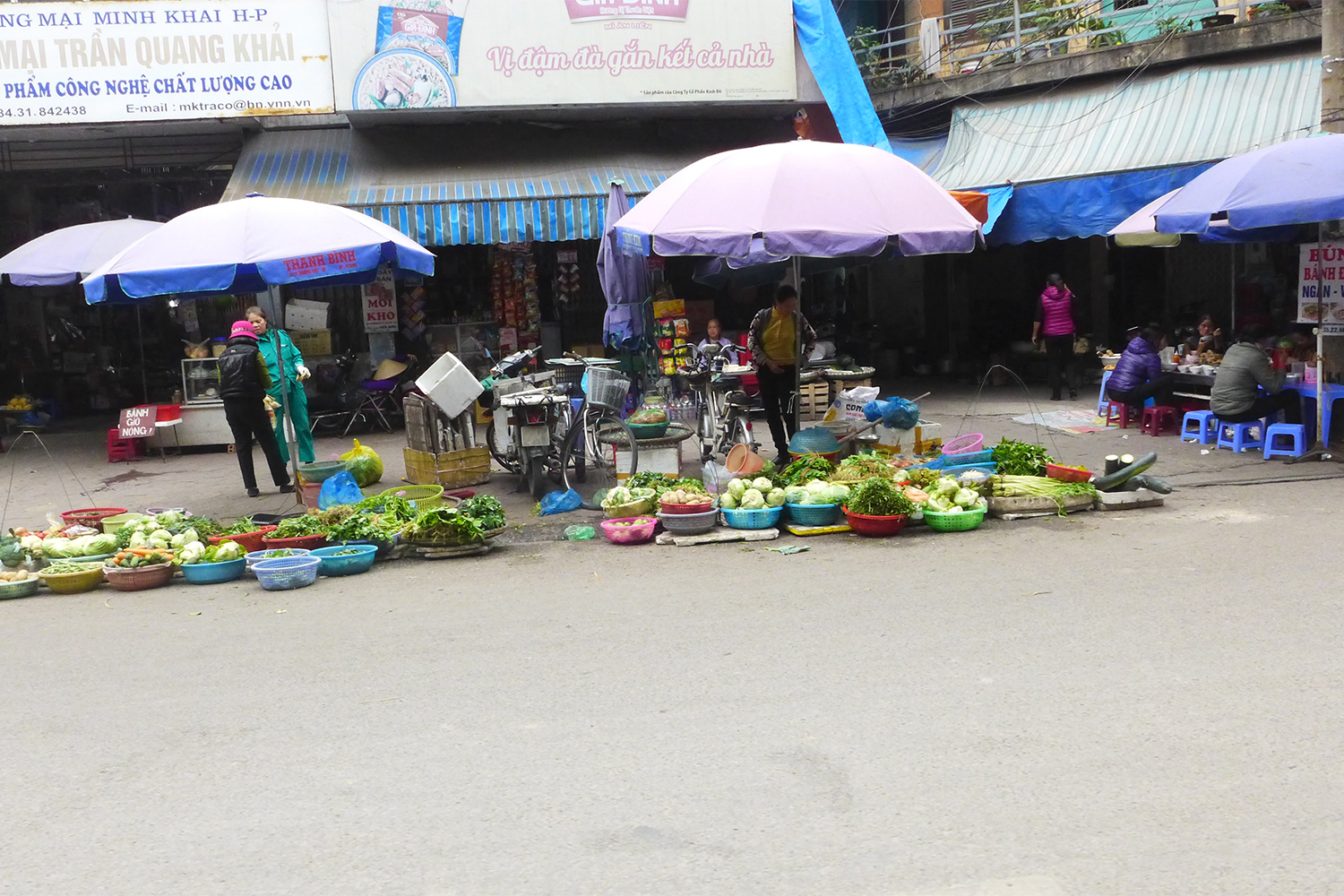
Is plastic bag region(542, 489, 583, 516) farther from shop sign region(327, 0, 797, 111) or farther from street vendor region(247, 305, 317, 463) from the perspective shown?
shop sign region(327, 0, 797, 111)

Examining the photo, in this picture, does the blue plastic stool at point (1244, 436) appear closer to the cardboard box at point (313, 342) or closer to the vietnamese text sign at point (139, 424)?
the cardboard box at point (313, 342)

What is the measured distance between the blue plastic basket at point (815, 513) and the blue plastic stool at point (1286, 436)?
4.89 m

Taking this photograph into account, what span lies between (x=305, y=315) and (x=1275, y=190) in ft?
40.9

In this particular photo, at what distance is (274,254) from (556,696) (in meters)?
5.42

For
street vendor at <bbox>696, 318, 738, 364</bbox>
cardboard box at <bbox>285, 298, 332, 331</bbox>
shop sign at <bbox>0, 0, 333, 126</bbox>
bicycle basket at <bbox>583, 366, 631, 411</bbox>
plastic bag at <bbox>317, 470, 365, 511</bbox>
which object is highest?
shop sign at <bbox>0, 0, 333, 126</bbox>

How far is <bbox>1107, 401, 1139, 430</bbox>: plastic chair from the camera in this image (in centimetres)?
1332

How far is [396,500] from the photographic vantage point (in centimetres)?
913

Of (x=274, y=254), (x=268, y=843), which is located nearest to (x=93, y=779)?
(x=268, y=843)

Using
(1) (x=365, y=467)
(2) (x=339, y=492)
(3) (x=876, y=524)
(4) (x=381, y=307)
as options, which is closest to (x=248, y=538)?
(2) (x=339, y=492)

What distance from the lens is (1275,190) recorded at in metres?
A: 9.66

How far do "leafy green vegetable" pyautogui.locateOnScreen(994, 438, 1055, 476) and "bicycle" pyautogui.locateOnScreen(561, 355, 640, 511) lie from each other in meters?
3.16

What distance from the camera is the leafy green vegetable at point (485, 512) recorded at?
8633 millimetres

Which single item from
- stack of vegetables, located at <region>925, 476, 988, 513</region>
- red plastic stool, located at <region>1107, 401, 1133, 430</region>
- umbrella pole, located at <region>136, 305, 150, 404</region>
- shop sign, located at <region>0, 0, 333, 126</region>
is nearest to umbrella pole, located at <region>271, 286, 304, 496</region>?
shop sign, located at <region>0, 0, 333, 126</region>

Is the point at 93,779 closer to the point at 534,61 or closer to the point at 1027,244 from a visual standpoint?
the point at 534,61
